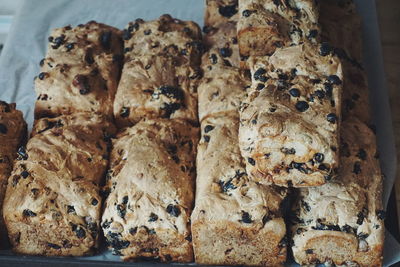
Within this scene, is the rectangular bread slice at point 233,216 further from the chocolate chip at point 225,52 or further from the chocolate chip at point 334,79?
the chocolate chip at point 225,52

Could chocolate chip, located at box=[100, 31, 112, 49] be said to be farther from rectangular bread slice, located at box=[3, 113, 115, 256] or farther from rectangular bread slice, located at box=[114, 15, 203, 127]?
rectangular bread slice, located at box=[3, 113, 115, 256]

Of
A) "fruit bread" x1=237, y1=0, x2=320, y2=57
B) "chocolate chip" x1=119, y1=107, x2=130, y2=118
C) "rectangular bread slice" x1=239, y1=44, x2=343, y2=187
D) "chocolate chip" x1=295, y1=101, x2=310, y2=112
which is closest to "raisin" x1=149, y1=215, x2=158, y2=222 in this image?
"rectangular bread slice" x1=239, y1=44, x2=343, y2=187

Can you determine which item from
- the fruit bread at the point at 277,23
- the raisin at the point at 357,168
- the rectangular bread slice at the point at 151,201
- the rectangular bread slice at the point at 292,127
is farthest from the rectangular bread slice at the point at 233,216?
the fruit bread at the point at 277,23

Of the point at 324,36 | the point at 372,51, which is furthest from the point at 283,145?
the point at 372,51

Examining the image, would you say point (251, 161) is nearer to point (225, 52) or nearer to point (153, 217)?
point (153, 217)

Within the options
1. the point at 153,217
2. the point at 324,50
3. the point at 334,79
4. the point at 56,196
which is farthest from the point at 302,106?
the point at 56,196
